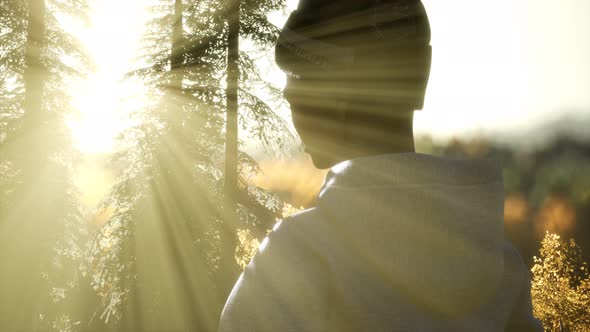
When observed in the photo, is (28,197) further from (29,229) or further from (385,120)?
(385,120)

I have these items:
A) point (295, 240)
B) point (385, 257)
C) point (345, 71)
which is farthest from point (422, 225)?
point (345, 71)

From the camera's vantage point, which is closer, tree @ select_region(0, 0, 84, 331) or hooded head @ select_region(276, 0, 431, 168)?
hooded head @ select_region(276, 0, 431, 168)

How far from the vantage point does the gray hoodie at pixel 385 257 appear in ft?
2.34

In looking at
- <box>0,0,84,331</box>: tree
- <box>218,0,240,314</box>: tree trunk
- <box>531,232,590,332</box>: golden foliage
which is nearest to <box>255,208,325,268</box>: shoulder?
<box>218,0,240,314</box>: tree trunk

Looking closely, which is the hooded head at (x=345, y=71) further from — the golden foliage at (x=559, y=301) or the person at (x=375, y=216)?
the golden foliage at (x=559, y=301)

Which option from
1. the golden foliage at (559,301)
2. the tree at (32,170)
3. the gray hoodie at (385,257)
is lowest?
the golden foliage at (559,301)

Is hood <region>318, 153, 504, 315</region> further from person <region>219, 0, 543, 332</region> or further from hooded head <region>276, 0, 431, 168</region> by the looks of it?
hooded head <region>276, 0, 431, 168</region>

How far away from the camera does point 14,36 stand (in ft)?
35.2

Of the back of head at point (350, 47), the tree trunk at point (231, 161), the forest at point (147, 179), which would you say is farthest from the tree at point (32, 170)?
the back of head at point (350, 47)

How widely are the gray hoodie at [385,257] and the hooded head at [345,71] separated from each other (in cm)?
15

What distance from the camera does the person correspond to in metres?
0.72

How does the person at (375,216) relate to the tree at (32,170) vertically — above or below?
above

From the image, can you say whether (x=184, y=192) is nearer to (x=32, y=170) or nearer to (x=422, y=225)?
(x=32, y=170)

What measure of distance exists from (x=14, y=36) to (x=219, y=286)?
872cm
